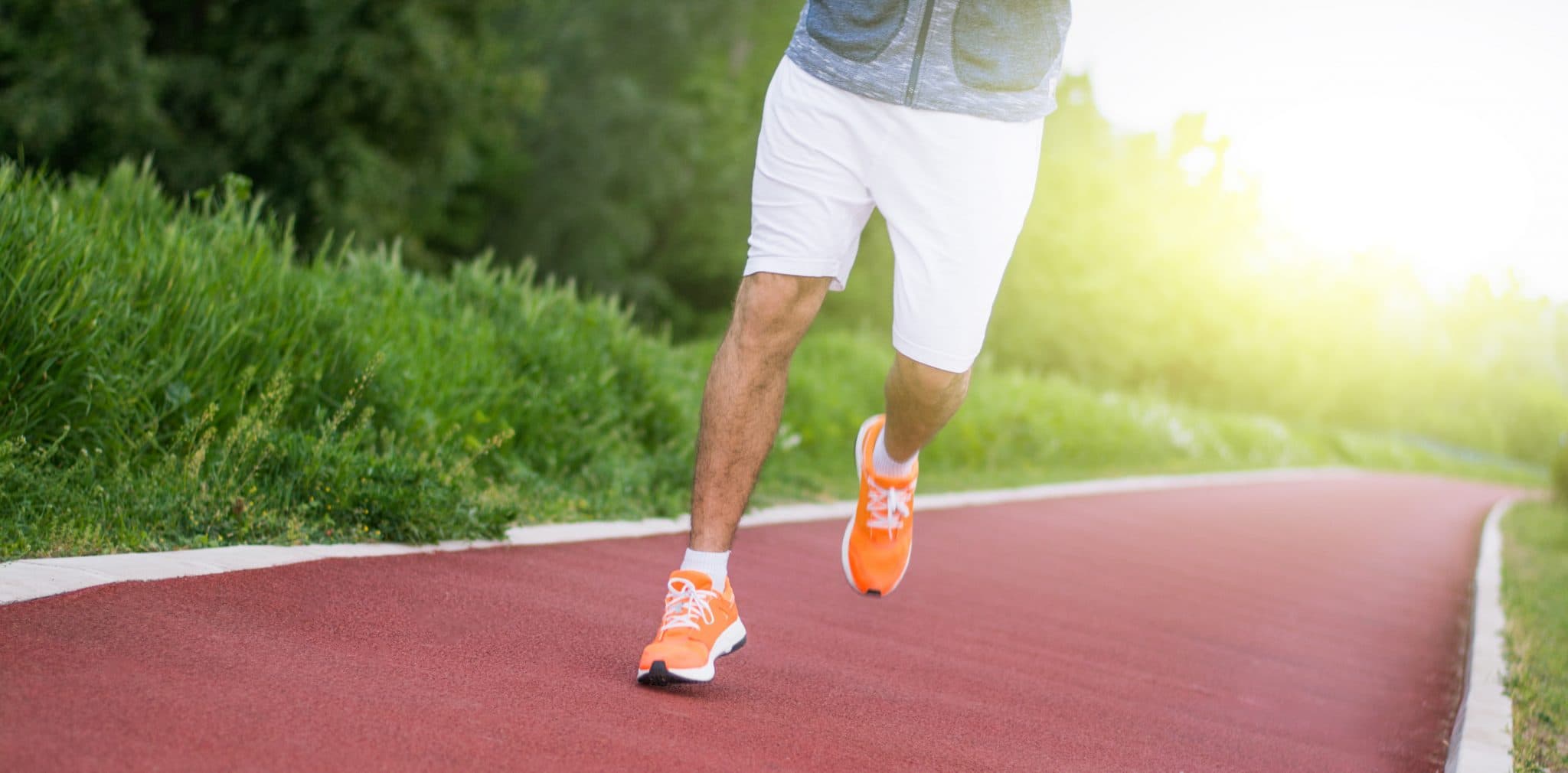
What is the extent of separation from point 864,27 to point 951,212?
470 millimetres

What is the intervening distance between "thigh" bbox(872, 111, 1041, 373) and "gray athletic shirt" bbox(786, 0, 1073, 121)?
0.18 feet

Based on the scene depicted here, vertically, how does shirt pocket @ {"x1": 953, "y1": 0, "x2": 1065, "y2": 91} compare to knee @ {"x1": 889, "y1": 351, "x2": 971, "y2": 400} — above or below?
above

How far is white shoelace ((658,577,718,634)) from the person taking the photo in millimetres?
3270

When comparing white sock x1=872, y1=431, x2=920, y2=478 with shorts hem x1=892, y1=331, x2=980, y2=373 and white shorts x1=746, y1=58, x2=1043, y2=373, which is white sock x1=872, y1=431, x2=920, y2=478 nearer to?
shorts hem x1=892, y1=331, x2=980, y2=373

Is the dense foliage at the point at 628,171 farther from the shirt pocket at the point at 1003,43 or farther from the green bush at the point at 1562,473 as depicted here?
the green bush at the point at 1562,473

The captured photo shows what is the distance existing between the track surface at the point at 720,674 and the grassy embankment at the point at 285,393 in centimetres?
51

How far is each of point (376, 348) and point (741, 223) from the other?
3386 centimetres

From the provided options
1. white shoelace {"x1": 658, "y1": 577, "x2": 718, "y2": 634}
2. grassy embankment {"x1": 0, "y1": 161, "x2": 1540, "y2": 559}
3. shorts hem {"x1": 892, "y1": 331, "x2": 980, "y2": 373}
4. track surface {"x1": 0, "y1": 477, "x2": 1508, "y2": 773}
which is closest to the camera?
track surface {"x1": 0, "y1": 477, "x2": 1508, "y2": 773}

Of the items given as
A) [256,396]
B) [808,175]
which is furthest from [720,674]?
[256,396]

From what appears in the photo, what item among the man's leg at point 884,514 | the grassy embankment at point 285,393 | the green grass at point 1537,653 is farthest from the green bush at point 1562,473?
the man's leg at point 884,514

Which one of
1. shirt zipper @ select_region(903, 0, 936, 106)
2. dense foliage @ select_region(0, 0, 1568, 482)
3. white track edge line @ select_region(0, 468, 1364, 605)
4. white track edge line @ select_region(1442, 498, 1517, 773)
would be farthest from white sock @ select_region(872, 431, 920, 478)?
dense foliage @ select_region(0, 0, 1568, 482)

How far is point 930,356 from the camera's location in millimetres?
3697

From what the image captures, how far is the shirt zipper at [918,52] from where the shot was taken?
11.1ft

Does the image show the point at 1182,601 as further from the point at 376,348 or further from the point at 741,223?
the point at 741,223
